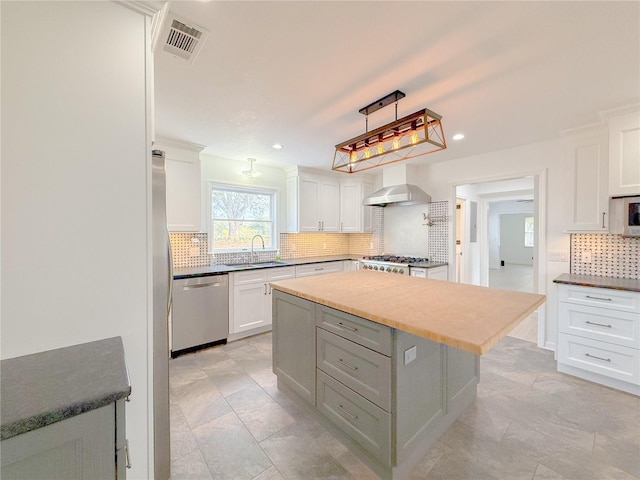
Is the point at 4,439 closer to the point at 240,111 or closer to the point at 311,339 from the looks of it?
the point at 311,339

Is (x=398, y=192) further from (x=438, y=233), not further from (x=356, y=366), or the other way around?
(x=356, y=366)

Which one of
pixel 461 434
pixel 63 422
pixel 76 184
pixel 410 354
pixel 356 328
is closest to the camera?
pixel 63 422

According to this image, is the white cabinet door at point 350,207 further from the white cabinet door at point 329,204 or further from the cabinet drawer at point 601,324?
the cabinet drawer at point 601,324

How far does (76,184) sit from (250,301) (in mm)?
2725

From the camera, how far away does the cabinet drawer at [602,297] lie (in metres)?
2.30

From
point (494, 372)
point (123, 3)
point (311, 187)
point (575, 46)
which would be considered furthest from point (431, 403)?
point (311, 187)

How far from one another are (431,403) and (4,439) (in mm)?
1880

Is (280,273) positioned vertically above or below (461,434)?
above

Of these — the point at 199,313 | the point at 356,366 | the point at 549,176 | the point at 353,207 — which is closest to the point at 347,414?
the point at 356,366

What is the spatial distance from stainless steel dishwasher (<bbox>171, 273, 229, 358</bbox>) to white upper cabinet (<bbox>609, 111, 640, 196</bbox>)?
4.14m

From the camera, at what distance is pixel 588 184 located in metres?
2.75

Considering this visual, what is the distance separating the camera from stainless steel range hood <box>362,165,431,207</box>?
4.00 meters

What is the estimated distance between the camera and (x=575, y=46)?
5.21 feet

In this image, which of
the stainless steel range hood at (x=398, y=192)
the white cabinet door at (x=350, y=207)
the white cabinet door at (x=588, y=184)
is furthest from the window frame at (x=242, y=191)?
the white cabinet door at (x=588, y=184)
